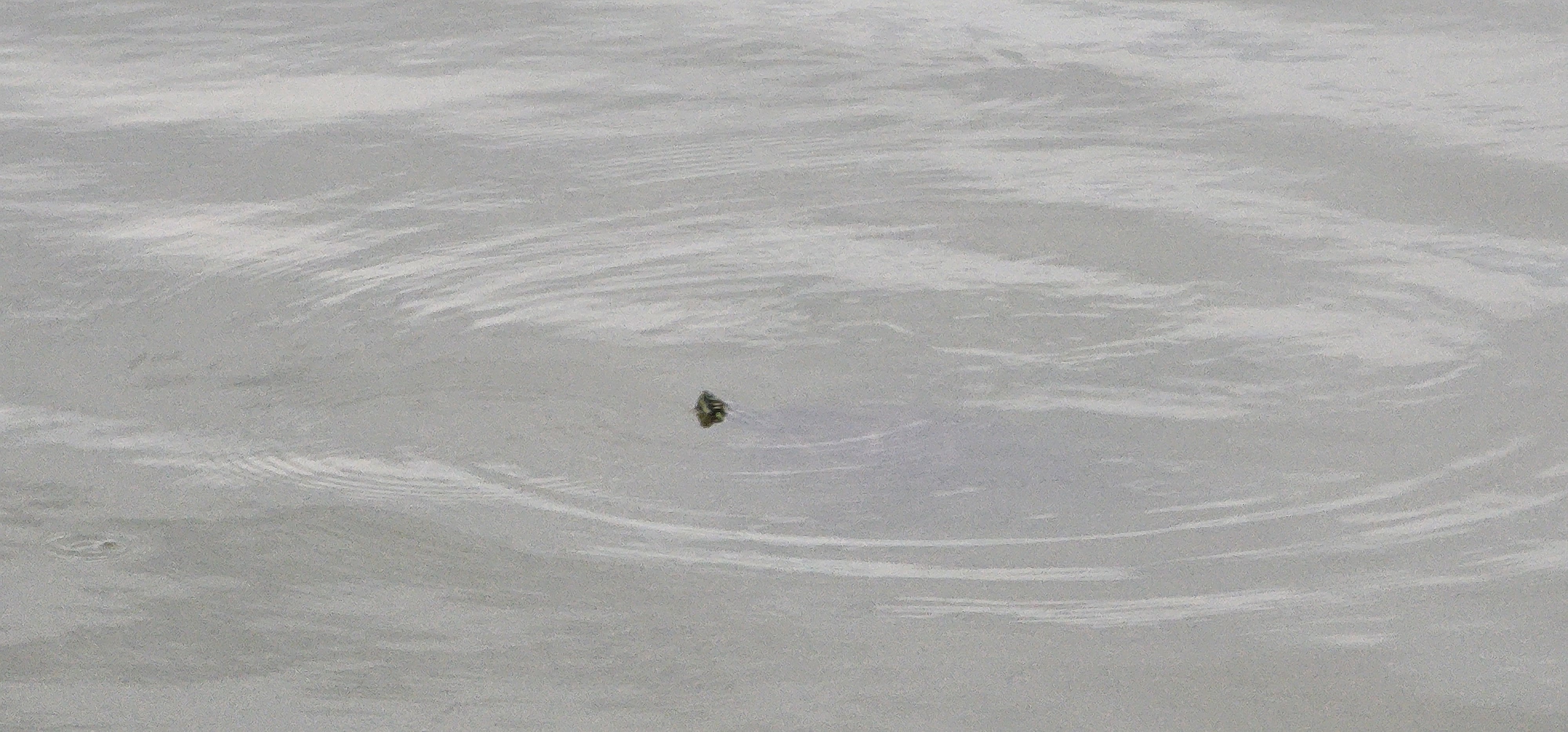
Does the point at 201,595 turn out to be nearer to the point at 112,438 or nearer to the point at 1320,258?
the point at 112,438

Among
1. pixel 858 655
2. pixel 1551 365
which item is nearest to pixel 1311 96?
pixel 1551 365

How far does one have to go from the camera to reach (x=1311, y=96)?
17.1 feet

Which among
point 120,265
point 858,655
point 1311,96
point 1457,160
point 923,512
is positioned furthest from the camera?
point 1311,96

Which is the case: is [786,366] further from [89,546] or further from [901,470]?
[89,546]

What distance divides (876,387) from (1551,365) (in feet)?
4.35

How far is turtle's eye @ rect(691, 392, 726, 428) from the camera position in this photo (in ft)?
11.5

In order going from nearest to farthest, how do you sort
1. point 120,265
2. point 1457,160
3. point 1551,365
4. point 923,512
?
point 923,512 < point 1551,365 < point 120,265 < point 1457,160

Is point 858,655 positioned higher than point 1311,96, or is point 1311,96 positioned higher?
point 1311,96

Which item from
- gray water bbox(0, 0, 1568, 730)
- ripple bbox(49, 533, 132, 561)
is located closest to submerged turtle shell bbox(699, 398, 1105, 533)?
gray water bbox(0, 0, 1568, 730)

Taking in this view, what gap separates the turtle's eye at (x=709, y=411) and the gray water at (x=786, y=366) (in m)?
0.06

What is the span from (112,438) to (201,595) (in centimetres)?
66

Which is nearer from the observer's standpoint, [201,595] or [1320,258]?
[201,595]

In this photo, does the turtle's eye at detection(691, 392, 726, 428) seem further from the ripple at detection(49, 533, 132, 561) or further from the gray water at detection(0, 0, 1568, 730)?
the ripple at detection(49, 533, 132, 561)

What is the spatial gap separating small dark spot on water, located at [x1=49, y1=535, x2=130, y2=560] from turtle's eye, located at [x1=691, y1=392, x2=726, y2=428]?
1053 millimetres
